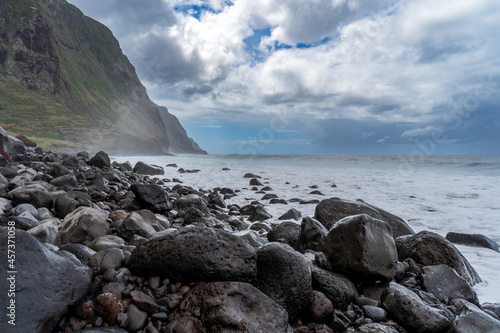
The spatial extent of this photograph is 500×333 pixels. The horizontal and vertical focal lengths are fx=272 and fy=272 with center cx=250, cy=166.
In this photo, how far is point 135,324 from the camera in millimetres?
2197

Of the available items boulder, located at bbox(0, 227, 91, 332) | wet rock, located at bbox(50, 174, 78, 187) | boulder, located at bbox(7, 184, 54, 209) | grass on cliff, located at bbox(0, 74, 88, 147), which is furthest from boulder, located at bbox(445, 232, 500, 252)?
grass on cliff, located at bbox(0, 74, 88, 147)

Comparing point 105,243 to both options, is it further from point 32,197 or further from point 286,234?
point 286,234

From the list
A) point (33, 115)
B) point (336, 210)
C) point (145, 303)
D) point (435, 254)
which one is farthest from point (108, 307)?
point (33, 115)

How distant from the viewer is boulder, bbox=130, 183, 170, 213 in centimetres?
595

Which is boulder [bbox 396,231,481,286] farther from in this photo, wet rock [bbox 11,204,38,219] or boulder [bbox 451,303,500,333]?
wet rock [bbox 11,204,38,219]

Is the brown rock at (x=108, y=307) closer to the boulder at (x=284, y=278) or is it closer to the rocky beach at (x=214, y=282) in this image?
the rocky beach at (x=214, y=282)

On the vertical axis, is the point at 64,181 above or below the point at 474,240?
above

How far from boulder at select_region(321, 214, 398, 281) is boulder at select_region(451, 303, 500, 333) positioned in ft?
2.79

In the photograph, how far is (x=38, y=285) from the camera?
2.08m

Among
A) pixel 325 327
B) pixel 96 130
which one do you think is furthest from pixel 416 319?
pixel 96 130

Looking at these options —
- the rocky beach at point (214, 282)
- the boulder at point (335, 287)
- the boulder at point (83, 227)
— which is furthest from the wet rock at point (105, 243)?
the boulder at point (335, 287)

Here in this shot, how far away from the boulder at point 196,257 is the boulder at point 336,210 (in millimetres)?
3954

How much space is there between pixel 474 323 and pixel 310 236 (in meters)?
2.38

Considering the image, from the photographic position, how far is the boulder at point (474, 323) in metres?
2.52
